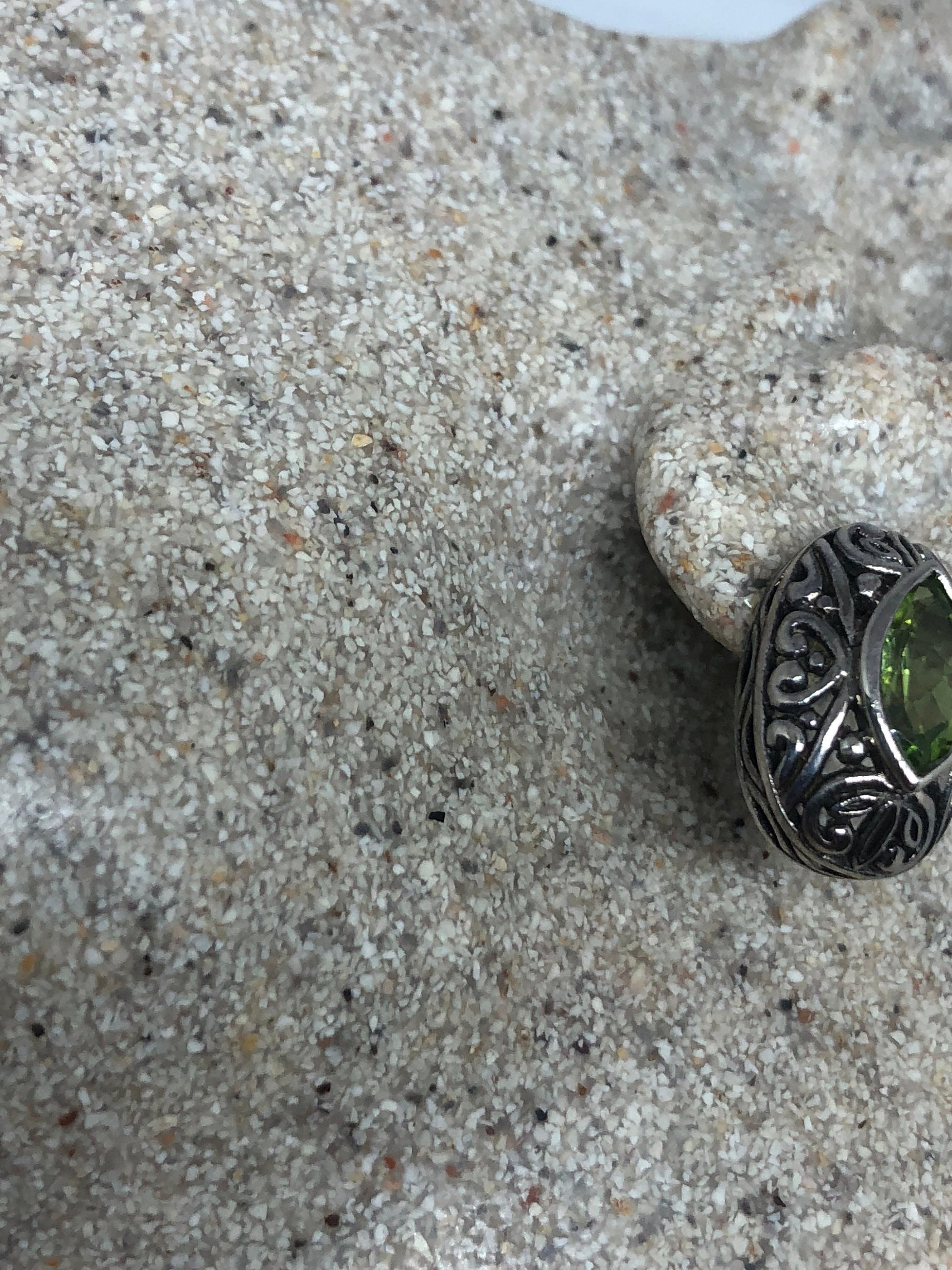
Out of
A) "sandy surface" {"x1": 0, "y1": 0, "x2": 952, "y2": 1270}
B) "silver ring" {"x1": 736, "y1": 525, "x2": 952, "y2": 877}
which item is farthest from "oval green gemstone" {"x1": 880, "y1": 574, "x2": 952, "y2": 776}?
"sandy surface" {"x1": 0, "y1": 0, "x2": 952, "y2": 1270}

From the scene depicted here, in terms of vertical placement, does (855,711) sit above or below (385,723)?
above

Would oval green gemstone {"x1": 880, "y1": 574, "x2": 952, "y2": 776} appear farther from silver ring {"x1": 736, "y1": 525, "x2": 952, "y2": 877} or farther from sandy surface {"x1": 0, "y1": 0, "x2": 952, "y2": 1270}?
sandy surface {"x1": 0, "y1": 0, "x2": 952, "y2": 1270}

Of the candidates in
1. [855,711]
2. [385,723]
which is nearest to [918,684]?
[855,711]

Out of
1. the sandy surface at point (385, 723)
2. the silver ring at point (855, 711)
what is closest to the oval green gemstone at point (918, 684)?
the silver ring at point (855, 711)

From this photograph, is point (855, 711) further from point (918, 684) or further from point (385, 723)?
point (385, 723)

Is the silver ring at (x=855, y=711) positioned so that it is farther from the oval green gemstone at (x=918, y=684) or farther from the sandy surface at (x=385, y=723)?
the sandy surface at (x=385, y=723)

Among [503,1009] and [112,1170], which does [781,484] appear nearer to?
[503,1009]
